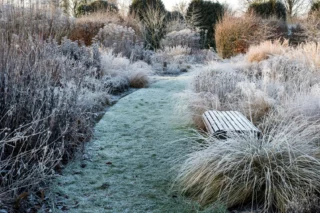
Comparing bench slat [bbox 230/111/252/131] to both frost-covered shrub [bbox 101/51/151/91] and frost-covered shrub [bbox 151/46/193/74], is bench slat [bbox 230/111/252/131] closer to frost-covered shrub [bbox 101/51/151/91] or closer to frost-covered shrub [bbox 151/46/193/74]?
frost-covered shrub [bbox 101/51/151/91]

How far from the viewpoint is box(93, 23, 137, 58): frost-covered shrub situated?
952cm

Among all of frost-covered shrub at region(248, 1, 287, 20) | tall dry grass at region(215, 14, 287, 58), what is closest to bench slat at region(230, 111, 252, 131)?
tall dry grass at region(215, 14, 287, 58)

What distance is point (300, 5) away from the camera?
22.5m

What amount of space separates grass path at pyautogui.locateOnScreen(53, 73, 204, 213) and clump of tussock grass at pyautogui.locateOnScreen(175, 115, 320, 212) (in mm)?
204

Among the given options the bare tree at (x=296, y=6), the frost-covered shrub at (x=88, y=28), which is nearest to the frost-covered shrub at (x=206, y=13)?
the frost-covered shrub at (x=88, y=28)

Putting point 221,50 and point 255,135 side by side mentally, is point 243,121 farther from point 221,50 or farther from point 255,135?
point 221,50

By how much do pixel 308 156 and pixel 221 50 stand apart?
10.6 meters

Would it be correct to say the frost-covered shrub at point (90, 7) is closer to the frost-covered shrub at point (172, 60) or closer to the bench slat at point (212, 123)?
the frost-covered shrub at point (172, 60)

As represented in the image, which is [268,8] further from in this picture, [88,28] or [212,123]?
[212,123]

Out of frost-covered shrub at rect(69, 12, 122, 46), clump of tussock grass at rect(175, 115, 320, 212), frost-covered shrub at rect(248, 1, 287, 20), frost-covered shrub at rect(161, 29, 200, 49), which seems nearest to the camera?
clump of tussock grass at rect(175, 115, 320, 212)

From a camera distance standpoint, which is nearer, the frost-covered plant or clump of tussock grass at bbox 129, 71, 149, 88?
the frost-covered plant

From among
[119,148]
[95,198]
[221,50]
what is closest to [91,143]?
[119,148]

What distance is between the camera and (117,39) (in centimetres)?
984

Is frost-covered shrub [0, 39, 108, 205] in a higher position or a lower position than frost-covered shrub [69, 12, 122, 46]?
lower
